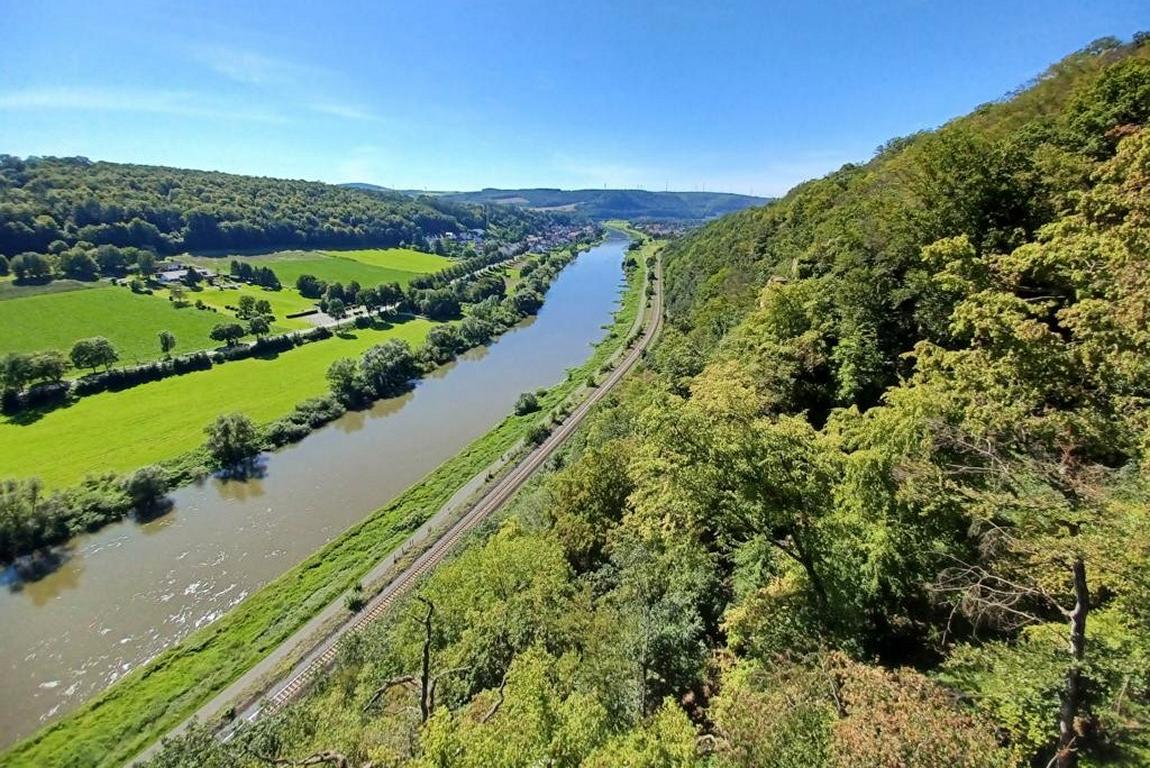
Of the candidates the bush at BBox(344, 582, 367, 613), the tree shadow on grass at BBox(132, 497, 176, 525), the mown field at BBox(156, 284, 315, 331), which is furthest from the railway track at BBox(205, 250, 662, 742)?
the mown field at BBox(156, 284, 315, 331)

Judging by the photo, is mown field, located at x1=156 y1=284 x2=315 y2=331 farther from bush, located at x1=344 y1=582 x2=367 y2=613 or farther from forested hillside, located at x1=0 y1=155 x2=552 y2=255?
bush, located at x1=344 y1=582 x2=367 y2=613

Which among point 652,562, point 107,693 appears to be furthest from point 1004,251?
point 107,693

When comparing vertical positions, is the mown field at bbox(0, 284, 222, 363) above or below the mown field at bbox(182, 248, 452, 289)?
below

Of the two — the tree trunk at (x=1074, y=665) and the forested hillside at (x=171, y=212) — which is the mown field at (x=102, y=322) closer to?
the forested hillside at (x=171, y=212)

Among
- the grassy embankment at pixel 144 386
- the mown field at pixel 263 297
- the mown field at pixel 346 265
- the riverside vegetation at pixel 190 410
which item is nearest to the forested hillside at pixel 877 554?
the riverside vegetation at pixel 190 410

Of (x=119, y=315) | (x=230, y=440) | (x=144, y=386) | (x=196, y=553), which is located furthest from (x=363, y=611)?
(x=119, y=315)

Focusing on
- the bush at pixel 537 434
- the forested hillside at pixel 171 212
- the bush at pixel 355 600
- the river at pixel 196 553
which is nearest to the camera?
the river at pixel 196 553
